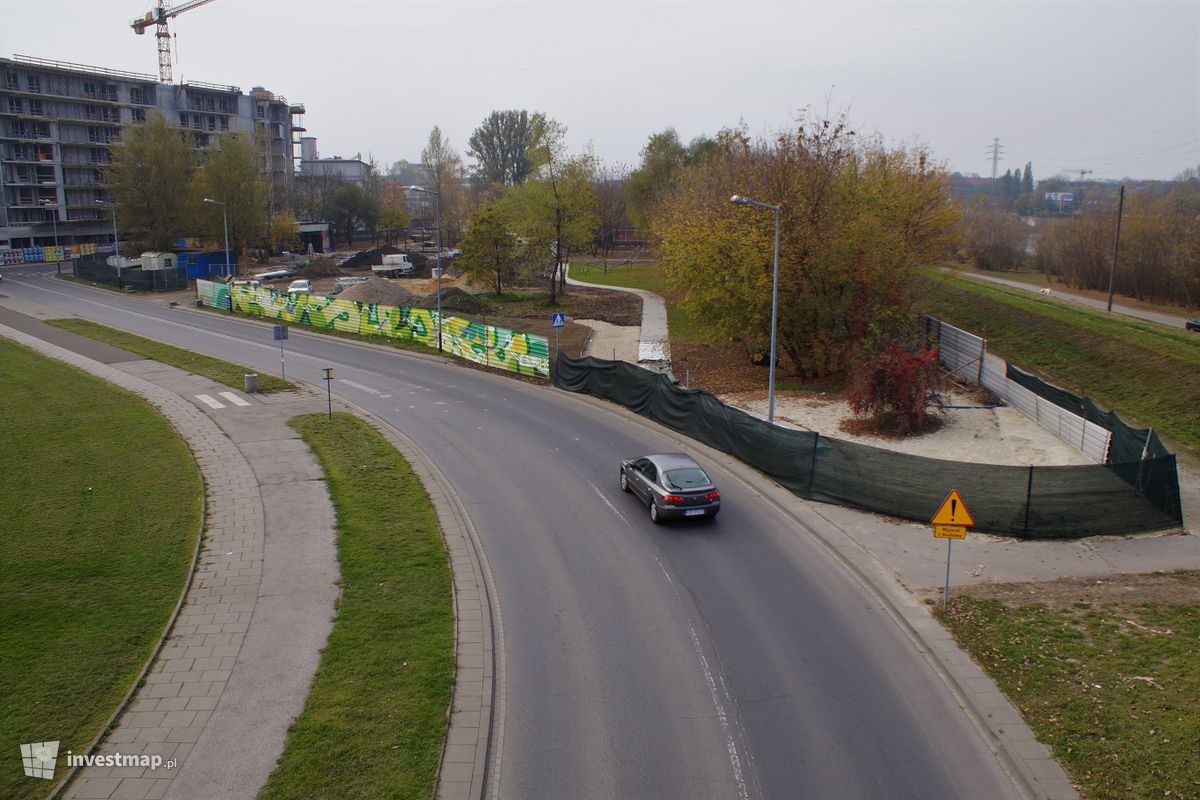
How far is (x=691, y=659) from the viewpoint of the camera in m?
12.4

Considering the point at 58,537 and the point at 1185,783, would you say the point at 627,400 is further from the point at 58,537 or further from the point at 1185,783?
the point at 1185,783

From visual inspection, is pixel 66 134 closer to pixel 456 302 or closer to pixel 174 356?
pixel 456 302

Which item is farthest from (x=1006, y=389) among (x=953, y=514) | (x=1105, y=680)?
(x=1105, y=680)

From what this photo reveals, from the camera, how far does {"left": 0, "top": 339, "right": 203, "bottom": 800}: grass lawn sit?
10.8 m

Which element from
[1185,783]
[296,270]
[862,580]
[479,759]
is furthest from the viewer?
[296,270]

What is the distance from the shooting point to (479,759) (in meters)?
10.0

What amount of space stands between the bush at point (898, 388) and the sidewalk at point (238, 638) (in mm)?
15728

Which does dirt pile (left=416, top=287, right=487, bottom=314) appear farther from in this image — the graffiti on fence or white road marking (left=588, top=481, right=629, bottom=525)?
white road marking (left=588, top=481, right=629, bottom=525)

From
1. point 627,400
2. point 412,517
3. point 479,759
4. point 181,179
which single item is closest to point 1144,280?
point 627,400

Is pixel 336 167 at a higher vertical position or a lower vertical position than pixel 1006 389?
higher

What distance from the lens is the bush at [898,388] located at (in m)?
24.8

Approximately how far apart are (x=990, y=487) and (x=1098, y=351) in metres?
22.7

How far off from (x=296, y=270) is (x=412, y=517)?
64.4 meters

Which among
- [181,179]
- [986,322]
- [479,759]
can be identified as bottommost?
[479,759]
